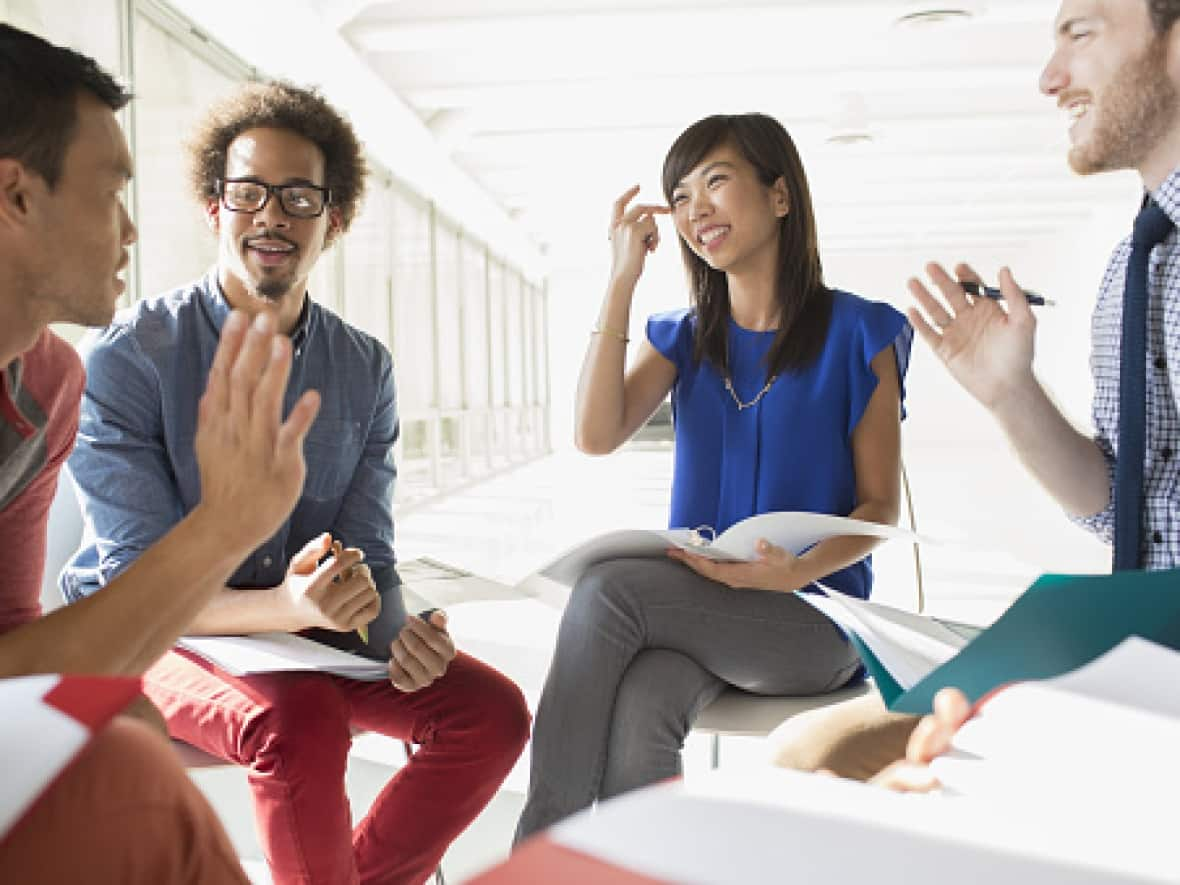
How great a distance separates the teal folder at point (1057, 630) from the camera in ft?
2.90

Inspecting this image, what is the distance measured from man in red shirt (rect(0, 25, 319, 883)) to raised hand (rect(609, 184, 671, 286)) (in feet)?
3.39

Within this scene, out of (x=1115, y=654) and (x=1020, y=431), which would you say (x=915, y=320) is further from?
(x=1115, y=654)

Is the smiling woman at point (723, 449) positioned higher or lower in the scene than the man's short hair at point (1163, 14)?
lower

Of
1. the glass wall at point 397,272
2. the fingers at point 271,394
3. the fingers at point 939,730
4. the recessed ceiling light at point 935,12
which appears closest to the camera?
the fingers at point 939,730

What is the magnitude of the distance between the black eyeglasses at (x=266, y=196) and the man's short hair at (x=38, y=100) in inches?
27.0

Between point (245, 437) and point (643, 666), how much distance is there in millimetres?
873

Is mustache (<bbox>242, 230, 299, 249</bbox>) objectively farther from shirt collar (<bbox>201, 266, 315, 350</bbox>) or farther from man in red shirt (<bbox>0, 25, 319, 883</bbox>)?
man in red shirt (<bbox>0, 25, 319, 883</bbox>)

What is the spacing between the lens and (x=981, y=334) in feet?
5.34

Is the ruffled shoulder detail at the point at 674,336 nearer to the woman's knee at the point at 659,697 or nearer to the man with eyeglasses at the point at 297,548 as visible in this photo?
the man with eyeglasses at the point at 297,548

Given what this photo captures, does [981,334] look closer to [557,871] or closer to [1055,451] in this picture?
[1055,451]

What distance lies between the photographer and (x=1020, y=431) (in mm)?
1646

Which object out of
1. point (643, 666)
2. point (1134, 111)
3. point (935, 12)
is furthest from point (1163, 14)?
point (935, 12)

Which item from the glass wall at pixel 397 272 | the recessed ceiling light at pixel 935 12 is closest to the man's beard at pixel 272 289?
the glass wall at pixel 397 272

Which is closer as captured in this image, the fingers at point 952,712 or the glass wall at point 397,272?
the fingers at point 952,712
